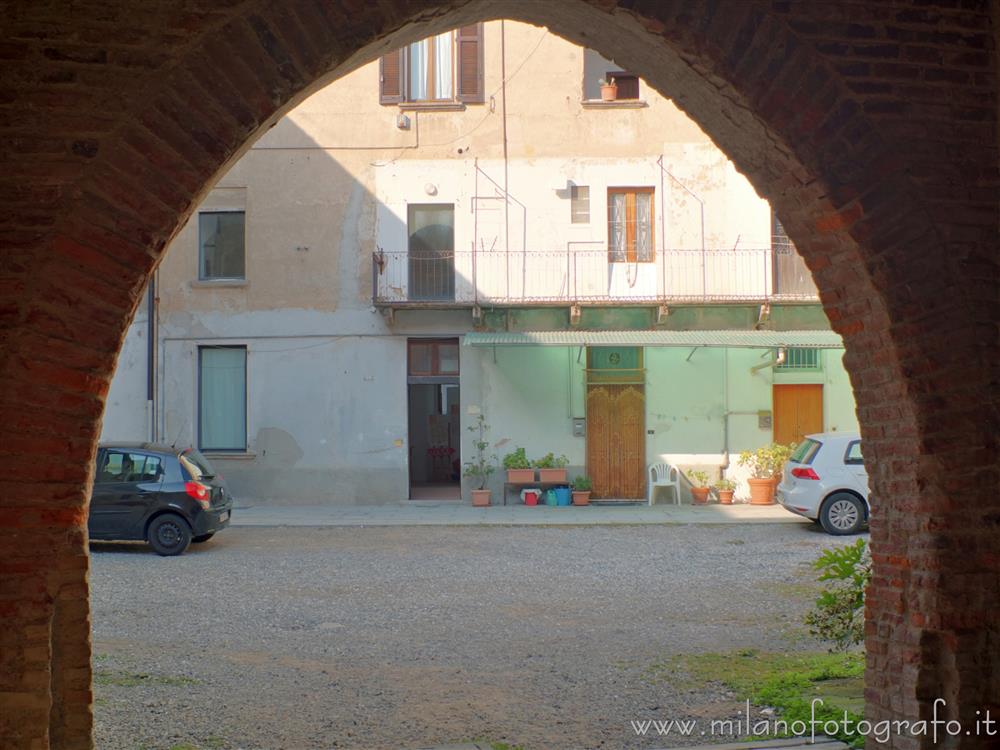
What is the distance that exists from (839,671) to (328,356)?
50.4 feet

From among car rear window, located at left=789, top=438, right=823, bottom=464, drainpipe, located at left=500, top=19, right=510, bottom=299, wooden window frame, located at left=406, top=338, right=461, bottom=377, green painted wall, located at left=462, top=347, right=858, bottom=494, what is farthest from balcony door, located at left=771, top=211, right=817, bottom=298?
wooden window frame, located at left=406, top=338, right=461, bottom=377

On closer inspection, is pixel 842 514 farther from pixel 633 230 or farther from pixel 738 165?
pixel 738 165

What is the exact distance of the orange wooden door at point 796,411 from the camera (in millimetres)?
21000

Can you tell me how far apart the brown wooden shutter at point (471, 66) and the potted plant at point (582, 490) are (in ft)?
27.1

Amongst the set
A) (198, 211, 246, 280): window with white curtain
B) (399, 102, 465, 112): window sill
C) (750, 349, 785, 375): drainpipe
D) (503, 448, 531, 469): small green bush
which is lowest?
(503, 448, 531, 469): small green bush

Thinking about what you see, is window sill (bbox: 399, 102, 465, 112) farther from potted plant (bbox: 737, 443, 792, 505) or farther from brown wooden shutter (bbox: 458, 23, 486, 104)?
potted plant (bbox: 737, 443, 792, 505)

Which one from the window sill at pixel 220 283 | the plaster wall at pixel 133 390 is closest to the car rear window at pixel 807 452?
the window sill at pixel 220 283

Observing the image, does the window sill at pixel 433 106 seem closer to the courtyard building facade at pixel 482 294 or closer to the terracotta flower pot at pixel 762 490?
the courtyard building facade at pixel 482 294

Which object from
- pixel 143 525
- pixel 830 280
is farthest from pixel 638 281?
pixel 830 280

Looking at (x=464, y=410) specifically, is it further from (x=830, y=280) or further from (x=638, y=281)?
(x=830, y=280)

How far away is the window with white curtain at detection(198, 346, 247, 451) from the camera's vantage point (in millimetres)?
21094

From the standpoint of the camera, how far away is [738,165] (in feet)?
15.4

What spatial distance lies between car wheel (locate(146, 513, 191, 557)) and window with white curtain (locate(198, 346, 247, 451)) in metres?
7.23

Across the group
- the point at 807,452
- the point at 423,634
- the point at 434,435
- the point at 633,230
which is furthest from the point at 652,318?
the point at 423,634
